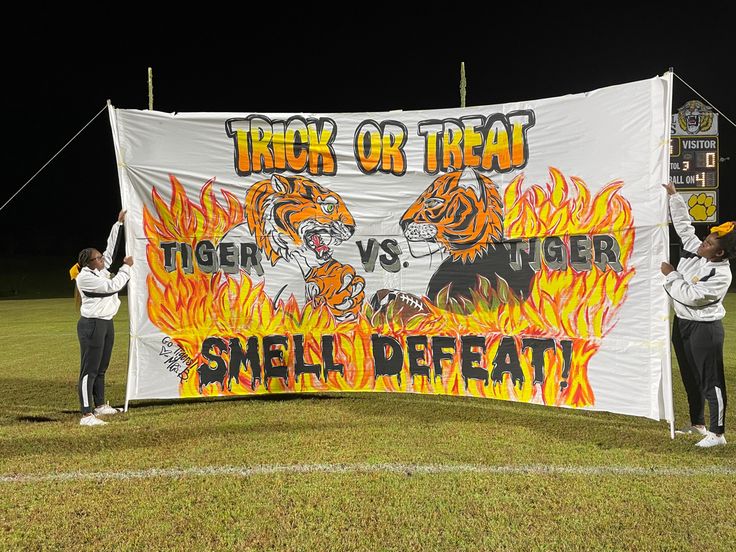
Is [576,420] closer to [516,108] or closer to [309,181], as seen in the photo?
[516,108]

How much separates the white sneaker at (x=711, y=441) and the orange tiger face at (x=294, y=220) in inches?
144

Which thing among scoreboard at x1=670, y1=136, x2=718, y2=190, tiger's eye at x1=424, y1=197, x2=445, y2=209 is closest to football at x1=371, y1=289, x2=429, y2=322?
tiger's eye at x1=424, y1=197, x2=445, y2=209

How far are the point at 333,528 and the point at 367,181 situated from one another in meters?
3.92

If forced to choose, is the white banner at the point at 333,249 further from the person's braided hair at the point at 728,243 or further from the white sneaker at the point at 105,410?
the person's braided hair at the point at 728,243

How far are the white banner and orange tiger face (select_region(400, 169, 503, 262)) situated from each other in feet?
0.05

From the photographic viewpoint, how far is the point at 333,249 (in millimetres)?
6430

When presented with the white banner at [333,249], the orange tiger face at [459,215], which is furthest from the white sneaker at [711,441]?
the orange tiger face at [459,215]

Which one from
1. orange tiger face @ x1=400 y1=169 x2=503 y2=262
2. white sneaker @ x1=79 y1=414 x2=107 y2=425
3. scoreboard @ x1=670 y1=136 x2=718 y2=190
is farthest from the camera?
scoreboard @ x1=670 y1=136 x2=718 y2=190

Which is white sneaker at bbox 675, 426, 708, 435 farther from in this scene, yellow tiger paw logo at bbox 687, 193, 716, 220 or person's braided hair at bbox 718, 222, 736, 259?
yellow tiger paw logo at bbox 687, 193, 716, 220

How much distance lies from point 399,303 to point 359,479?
260 centimetres

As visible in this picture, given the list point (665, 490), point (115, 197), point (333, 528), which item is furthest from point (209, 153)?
point (115, 197)

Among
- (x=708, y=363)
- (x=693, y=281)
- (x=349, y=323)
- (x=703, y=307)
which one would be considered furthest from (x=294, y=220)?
(x=708, y=363)

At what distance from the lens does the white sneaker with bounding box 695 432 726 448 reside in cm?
464
